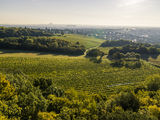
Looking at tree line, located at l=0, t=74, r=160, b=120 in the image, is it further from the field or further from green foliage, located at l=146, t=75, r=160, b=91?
the field

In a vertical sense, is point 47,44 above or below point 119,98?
above

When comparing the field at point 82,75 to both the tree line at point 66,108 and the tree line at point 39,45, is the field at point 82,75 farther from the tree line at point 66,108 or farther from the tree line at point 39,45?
the tree line at point 39,45

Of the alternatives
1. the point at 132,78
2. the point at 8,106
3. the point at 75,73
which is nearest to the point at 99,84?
the point at 75,73

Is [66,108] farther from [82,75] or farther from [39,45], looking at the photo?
[39,45]

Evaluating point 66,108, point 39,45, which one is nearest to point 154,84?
point 66,108

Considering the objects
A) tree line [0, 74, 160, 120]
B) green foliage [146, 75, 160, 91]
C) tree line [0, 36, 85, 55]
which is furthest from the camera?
tree line [0, 36, 85, 55]

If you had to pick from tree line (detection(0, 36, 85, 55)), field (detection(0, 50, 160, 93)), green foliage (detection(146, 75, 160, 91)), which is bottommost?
field (detection(0, 50, 160, 93))

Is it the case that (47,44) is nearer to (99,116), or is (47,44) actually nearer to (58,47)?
(58,47)

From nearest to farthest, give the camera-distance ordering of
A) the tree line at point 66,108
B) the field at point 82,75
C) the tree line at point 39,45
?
the tree line at point 66,108, the field at point 82,75, the tree line at point 39,45

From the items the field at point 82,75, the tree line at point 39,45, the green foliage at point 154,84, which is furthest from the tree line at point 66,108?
the tree line at point 39,45

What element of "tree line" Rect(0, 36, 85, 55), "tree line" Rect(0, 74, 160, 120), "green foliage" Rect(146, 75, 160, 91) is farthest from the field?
"tree line" Rect(0, 36, 85, 55)

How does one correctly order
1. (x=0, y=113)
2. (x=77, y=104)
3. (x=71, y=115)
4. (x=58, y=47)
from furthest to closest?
(x=58, y=47)
(x=77, y=104)
(x=71, y=115)
(x=0, y=113)
